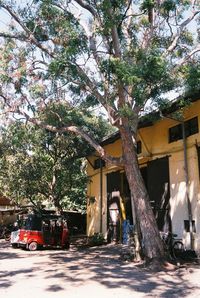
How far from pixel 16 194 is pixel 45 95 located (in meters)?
12.8

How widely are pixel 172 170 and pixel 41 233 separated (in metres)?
7.53

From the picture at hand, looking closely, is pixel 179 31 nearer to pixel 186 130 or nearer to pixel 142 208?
Answer: pixel 186 130

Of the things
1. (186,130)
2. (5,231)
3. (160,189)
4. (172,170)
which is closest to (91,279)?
(172,170)

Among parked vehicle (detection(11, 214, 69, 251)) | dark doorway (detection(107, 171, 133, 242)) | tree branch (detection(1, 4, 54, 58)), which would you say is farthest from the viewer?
dark doorway (detection(107, 171, 133, 242))

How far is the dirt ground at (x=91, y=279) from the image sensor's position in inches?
355

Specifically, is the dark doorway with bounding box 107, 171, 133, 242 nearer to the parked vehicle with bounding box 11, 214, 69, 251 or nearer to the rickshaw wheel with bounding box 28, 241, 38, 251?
the parked vehicle with bounding box 11, 214, 69, 251

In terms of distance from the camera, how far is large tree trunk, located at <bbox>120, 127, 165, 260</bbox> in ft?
41.7

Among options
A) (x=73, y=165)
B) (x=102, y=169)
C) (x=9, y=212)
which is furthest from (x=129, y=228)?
(x=9, y=212)

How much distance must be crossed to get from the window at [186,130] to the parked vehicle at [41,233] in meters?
7.47

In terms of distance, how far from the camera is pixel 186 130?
15.9 meters

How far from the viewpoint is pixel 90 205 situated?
82.3 feet

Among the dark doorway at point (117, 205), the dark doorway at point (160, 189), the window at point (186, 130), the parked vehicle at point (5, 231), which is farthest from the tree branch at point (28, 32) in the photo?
the parked vehicle at point (5, 231)

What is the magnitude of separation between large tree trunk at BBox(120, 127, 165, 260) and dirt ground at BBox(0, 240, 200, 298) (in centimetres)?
79

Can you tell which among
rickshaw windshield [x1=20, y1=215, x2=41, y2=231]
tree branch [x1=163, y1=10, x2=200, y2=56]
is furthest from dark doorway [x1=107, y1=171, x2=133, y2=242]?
tree branch [x1=163, y1=10, x2=200, y2=56]
